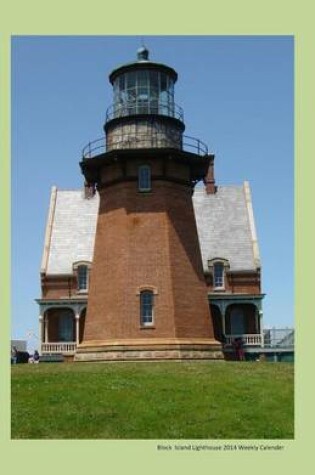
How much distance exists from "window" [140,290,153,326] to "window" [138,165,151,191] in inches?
169

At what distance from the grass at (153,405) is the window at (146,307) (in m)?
4.64

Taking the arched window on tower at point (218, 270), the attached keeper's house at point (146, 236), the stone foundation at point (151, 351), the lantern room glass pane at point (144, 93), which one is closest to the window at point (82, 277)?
the arched window on tower at point (218, 270)

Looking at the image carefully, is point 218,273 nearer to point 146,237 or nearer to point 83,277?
point 83,277

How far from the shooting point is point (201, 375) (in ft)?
68.5

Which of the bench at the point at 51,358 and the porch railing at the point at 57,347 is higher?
the porch railing at the point at 57,347

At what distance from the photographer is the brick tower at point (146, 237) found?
26.2m

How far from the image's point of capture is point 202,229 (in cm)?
4194

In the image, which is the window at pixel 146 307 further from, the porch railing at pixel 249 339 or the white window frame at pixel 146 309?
the porch railing at pixel 249 339

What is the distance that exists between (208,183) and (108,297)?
18909 mm

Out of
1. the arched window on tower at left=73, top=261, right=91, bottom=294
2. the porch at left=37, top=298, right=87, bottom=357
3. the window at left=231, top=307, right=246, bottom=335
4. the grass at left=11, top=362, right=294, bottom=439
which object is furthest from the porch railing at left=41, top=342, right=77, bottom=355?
the grass at left=11, top=362, right=294, bottom=439

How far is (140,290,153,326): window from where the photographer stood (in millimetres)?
26406

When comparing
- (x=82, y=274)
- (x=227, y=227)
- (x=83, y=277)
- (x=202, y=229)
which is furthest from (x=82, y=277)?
(x=227, y=227)

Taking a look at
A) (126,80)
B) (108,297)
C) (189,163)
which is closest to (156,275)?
(108,297)

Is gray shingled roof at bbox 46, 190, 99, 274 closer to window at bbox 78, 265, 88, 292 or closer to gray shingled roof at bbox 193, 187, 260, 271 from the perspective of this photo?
window at bbox 78, 265, 88, 292
